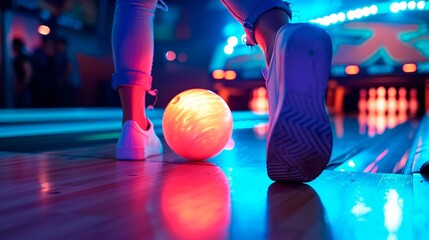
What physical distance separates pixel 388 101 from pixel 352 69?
1.15m

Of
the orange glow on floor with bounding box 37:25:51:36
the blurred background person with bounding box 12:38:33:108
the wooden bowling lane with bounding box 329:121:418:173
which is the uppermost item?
the orange glow on floor with bounding box 37:25:51:36

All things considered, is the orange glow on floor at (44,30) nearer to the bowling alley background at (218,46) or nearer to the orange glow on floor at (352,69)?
the bowling alley background at (218,46)

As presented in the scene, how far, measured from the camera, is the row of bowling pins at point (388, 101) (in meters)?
6.17

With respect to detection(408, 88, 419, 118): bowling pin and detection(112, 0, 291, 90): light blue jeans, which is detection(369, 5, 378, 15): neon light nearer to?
detection(408, 88, 419, 118): bowling pin

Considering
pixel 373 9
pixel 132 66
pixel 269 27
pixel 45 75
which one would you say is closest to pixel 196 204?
pixel 269 27

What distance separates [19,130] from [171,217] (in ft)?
6.45

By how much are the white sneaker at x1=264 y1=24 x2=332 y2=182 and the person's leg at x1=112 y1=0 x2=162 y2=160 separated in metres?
0.52

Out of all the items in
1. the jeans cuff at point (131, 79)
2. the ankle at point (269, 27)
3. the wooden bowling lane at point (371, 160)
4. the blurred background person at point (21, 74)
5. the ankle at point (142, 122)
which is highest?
the blurred background person at point (21, 74)

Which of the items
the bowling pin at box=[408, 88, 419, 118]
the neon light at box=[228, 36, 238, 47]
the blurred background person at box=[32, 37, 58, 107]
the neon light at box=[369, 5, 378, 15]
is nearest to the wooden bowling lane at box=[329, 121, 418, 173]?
the neon light at box=[369, 5, 378, 15]

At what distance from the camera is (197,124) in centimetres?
113

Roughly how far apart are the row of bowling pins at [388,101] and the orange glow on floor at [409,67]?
851 mm

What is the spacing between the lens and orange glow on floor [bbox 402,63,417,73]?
5344 millimetres

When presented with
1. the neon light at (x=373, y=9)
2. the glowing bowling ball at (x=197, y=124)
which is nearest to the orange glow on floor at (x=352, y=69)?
the neon light at (x=373, y=9)

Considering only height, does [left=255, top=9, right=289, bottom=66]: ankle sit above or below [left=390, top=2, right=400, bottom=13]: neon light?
below
